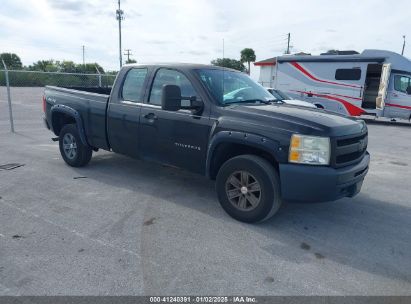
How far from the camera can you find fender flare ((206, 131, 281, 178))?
3.65 metres

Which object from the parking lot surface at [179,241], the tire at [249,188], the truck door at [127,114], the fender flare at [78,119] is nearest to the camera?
the parking lot surface at [179,241]

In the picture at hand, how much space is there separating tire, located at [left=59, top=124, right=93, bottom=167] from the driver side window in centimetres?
192

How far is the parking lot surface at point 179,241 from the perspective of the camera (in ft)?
9.36

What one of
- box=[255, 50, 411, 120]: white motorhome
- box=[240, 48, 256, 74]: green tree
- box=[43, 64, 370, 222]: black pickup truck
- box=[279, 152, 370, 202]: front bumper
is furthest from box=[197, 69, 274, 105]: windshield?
box=[240, 48, 256, 74]: green tree

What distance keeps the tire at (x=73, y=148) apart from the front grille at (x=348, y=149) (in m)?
4.26

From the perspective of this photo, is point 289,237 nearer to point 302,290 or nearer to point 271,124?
point 302,290

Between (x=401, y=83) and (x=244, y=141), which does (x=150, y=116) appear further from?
(x=401, y=83)

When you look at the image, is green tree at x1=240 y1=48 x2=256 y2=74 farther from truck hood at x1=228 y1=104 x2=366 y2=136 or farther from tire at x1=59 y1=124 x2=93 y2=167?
truck hood at x1=228 y1=104 x2=366 y2=136

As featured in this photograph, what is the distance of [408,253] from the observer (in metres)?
3.48

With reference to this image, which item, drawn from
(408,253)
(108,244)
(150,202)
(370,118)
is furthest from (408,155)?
(370,118)

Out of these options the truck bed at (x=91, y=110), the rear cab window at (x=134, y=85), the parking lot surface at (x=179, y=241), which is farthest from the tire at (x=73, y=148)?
the rear cab window at (x=134, y=85)

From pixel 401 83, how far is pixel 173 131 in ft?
47.3

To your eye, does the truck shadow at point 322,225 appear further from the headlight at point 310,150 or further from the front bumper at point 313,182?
the headlight at point 310,150

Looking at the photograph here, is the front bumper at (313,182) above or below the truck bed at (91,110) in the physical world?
below
